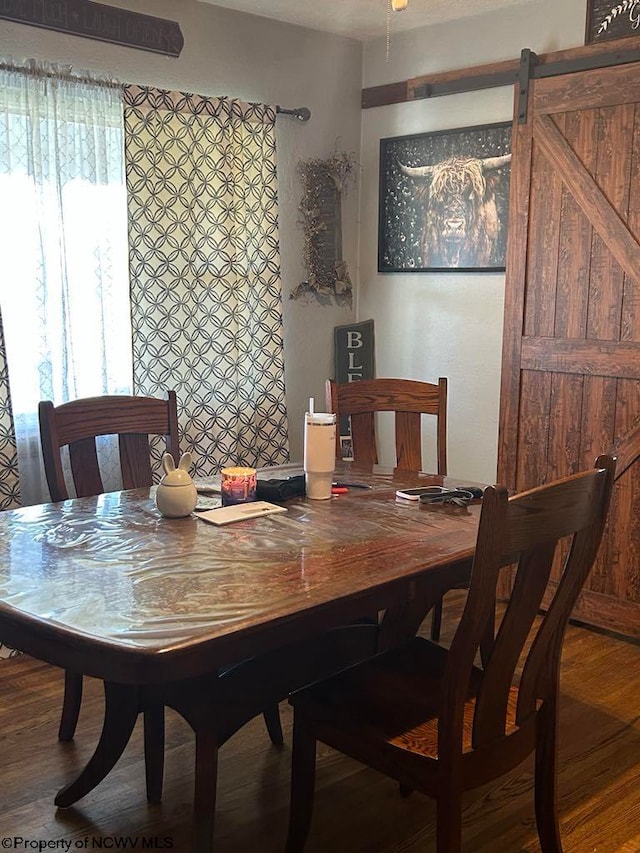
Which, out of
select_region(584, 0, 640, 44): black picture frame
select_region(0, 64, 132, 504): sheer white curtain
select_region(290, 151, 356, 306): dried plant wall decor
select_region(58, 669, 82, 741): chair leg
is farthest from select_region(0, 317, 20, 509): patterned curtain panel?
select_region(584, 0, 640, 44): black picture frame

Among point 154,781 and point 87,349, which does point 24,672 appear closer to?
point 154,781

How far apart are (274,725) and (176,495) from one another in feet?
2.68

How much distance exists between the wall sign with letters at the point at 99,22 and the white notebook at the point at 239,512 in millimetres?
2035

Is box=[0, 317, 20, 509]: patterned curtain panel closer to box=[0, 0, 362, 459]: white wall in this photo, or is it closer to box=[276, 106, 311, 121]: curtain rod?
box=[0, 0, 362, 459]: white wall

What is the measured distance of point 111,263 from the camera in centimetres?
355

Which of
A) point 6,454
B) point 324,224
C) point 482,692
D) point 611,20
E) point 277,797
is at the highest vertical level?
point 611,20

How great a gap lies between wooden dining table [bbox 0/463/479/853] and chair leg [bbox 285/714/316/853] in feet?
0.50

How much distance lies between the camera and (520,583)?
167cm

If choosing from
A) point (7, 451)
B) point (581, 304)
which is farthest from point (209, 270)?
point (581, 304)

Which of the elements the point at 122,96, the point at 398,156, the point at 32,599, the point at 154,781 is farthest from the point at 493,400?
the point at 32,599

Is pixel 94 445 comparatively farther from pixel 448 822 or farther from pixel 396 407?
pixel 448 822

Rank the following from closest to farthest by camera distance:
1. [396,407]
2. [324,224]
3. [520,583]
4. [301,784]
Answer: [520,583] → [301,784] → [396,407] → [324,224]

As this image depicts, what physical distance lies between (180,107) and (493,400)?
1.81 meters

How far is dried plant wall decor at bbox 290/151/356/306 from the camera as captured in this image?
4.29m
